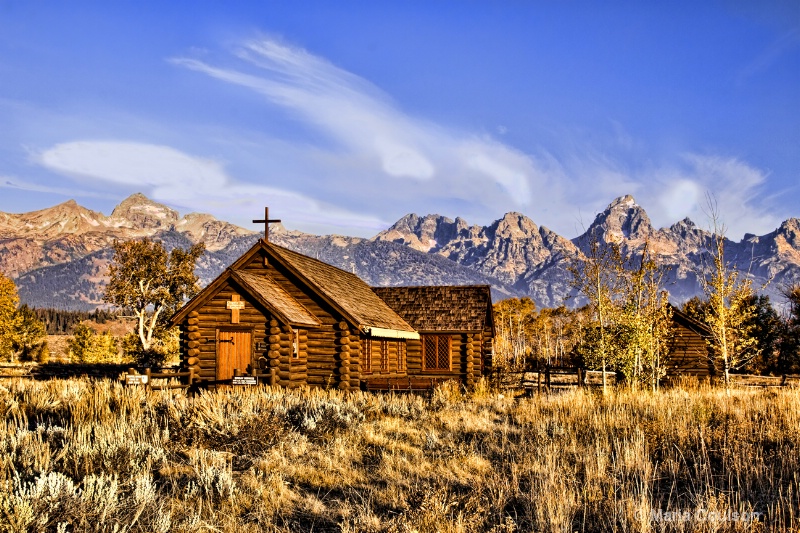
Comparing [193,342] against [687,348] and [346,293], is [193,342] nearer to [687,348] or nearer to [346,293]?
[346,293]

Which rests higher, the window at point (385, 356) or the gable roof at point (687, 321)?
the gable roof at point (687, 321)

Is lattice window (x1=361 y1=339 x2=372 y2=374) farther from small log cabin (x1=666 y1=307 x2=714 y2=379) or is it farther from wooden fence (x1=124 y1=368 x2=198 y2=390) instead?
small log cabin (x1=666 y1=307 x2=714 y2=379)

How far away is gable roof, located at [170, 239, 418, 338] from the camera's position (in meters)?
22.9

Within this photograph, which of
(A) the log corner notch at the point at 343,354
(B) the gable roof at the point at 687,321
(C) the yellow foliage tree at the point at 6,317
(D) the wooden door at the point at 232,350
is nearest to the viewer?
(D) the wooden door at the point at 232,350

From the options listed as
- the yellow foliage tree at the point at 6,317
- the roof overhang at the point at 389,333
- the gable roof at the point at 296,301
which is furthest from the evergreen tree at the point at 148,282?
the roof overhang at the point at 389,333

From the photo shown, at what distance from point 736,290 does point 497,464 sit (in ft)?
63.3

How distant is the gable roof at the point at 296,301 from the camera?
22.9m

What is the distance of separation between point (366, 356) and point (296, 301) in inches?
161

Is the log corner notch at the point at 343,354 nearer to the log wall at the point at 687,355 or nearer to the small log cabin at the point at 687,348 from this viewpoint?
the small log cabin at the point at 687,348

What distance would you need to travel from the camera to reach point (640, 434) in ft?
33.9

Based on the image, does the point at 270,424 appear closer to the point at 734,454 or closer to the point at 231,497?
the point at 231,497

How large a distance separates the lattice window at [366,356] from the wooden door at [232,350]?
5.27 meters

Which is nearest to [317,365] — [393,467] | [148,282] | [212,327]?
[212,327]

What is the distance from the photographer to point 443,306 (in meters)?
32.4
